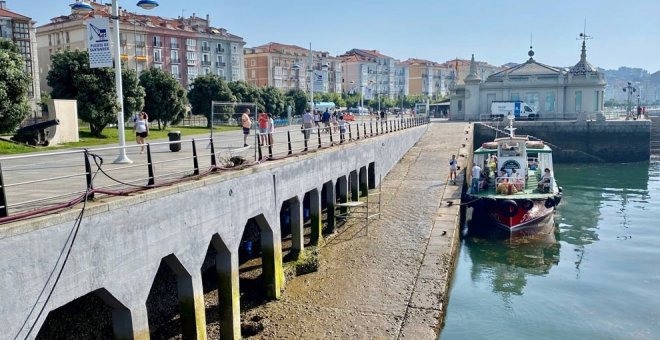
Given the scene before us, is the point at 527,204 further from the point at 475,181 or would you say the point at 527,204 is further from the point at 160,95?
the point at 160,95

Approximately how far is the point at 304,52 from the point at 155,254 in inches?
4203

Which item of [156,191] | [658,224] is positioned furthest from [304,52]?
[156,191]

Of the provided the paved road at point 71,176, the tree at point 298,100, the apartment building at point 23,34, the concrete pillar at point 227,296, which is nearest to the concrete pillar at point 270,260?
the paved road at point 71,176

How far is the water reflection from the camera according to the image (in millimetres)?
19109

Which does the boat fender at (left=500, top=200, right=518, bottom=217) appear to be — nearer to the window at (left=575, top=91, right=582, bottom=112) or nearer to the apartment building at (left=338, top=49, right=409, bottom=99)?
the window at (left=575, top=91, right=582, bottom=112)

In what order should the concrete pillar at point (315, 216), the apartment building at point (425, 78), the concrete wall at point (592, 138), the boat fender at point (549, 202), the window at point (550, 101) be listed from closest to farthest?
1. the concrete pillar at point (315, 216)
2. the boat fender at point (549, 202)
3. the concrete wall at point (592, 138)
4. the window at point (550, 101)
5. the apartment building at point (425, 78)

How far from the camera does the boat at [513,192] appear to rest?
25531 millimetres

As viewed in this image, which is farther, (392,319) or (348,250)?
(348,250)

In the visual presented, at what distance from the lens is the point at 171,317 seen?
14.1 meters

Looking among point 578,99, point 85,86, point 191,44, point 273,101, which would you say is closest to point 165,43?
point 191,44

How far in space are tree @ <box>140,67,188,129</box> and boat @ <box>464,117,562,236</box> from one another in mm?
24814

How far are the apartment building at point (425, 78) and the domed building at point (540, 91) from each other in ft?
243

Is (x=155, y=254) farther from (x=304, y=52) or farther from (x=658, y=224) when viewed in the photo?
(x=304, y=52)

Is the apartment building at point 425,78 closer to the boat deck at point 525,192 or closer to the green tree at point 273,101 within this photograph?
the green tree at point 273,101
